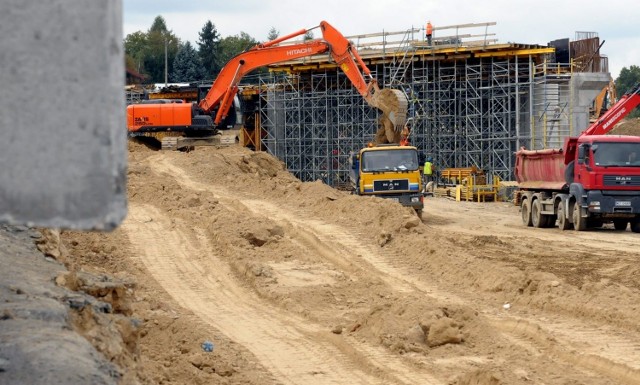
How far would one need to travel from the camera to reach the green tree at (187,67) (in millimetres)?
93438

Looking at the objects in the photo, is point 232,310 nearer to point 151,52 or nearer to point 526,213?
point 526,213

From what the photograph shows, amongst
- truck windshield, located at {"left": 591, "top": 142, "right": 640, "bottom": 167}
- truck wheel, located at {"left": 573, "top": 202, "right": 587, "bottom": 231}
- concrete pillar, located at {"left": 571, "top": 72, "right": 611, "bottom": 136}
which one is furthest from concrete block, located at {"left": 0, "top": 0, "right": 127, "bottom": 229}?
concrete pillar, located at {"left": 571, "top": 72, "right": 611, "bottom": 136}

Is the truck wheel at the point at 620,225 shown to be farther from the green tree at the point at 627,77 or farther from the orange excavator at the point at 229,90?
the green tree at the point at 627,77

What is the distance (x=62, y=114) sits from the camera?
260cm

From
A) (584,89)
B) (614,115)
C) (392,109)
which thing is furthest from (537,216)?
(584,89)

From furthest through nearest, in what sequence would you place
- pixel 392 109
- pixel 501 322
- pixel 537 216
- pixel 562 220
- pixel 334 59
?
1. pixel 334 59
2. pixel 392 109
3. pixel 537 216
4. pixel 562 220
5. pixel 501 322

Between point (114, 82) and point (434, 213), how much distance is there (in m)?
30.9

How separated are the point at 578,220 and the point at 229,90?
1404 centimetres

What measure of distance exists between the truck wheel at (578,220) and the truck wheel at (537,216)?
1.69 meters

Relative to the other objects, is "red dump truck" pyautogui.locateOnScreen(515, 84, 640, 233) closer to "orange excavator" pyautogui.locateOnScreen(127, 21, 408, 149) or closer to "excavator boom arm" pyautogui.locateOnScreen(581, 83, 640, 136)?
"excavator boom arm" pyautogui.locateOnScreen(581, 83, 640, 136)

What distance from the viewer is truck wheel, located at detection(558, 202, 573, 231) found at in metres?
26.8

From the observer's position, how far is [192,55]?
95.8 metres

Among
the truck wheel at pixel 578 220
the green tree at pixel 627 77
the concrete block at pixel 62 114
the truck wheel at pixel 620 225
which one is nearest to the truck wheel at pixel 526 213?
the truck wheel at pixel 620 225

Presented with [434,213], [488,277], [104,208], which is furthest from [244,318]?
[434,213]
